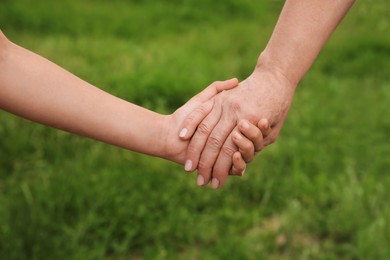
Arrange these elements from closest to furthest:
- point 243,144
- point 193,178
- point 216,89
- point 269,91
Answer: point 243,144 → point 269,91 → point 216,89 → point 193,178

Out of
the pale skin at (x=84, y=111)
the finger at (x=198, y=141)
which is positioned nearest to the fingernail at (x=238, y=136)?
the pale skin at (x=84, y=111)

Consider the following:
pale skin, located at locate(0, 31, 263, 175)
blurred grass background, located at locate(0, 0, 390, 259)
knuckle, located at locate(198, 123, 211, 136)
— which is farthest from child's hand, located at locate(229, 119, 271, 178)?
blurred grass background, located at locate(0, 0, 390, 259)

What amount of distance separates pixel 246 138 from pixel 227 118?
0.13 metres

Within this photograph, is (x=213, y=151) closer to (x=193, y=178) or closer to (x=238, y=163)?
(x=238, y=163)

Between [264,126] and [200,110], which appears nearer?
[264,126]

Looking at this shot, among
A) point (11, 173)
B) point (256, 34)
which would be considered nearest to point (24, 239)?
point (11, 173)

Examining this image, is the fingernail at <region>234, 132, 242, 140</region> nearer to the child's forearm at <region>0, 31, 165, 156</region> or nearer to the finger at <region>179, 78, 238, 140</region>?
the finger at <region>179, 78, 238, 140</region>

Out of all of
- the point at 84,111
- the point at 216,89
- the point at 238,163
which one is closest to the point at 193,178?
the point at 216,89

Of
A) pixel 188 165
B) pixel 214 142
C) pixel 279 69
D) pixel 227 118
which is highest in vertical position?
pixel 279 69

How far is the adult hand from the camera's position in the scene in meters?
2.21

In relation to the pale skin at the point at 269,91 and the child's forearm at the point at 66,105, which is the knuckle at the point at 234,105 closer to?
the pale skin at the point at 269,91

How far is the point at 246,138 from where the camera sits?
2.17 meters

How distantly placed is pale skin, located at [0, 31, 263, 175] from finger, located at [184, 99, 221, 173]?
0.03 metres

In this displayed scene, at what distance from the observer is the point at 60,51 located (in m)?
4.22
